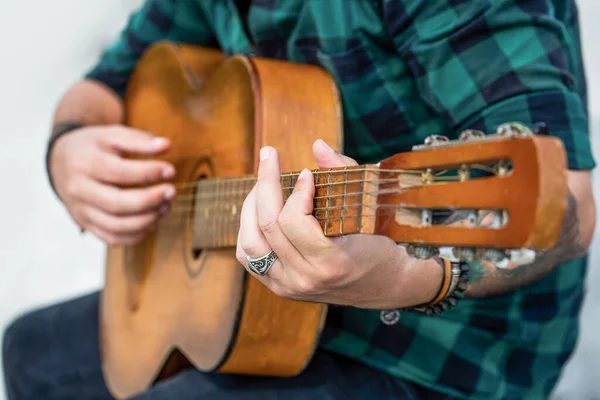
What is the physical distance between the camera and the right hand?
904 mm

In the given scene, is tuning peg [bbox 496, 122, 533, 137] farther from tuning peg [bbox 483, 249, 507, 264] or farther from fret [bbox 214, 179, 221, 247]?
fret [bbox 214, 179, 221, 247]

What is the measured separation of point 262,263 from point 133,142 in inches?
20.4

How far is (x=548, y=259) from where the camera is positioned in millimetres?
623

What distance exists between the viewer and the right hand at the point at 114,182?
0.90 m

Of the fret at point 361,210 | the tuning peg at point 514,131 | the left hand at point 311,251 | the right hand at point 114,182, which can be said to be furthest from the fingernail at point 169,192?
the tuning peg at point 514,131

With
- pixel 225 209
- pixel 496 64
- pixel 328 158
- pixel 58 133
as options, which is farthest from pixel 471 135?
pixel 58 133

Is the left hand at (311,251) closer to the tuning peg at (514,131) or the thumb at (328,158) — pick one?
the thumb at (328,158)

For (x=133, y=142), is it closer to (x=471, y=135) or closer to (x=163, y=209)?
(x=163, y=209)

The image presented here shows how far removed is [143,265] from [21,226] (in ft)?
3.48

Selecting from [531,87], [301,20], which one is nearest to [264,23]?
[301,20]

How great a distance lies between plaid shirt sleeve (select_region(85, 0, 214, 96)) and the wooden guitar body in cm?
11

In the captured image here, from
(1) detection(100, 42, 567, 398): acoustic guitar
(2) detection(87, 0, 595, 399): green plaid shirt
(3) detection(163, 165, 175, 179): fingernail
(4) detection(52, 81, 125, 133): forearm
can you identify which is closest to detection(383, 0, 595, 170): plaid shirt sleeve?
(2) detection(87, 0, 595, 399): green plaid shirt

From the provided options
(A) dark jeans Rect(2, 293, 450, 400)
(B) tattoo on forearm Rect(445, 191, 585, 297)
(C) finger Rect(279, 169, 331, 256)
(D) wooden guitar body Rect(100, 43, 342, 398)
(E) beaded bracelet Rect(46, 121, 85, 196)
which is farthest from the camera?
(E) beaded bracelet Rect(46, 121, 85, 196)

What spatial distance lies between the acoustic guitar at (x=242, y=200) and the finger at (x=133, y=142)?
3 centimetres
